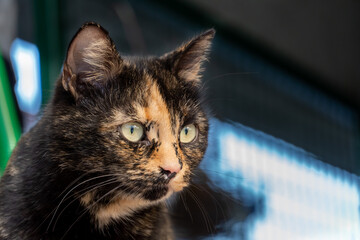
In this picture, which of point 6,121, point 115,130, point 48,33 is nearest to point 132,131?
point 115,130

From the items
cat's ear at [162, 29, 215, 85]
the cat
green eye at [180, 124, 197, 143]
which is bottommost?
the cat

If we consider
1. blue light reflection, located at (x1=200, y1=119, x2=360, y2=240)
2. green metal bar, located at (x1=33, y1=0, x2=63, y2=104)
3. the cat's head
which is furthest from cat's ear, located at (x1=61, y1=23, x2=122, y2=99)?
green metal bar, located at (x1=33, y1=0, x2=63, y2=104)

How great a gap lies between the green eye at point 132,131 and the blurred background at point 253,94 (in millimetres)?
208

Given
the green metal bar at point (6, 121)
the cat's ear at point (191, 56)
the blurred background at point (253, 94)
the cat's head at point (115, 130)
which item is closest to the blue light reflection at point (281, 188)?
the blurred background at point (253, 94)

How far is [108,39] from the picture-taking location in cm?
78

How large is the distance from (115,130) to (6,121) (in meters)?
0.46

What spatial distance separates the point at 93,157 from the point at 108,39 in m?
0.20

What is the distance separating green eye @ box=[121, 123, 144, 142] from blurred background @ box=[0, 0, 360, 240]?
21 cm

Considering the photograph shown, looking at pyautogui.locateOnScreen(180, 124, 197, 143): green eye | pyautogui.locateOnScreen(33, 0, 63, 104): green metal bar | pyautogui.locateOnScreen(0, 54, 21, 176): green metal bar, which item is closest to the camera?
pyautogui.locateOnScreen(180, 124, 197, 143): green eye

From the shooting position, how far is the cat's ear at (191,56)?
2.97ft

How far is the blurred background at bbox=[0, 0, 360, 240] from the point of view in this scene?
1.16 meters

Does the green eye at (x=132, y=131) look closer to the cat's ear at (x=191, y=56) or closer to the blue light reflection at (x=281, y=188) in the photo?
the cat's ear at (x=191, y=56)

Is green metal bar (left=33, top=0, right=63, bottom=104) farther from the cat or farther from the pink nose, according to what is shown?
the pink nose

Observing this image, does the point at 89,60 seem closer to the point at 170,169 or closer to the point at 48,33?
the point at 170,169
